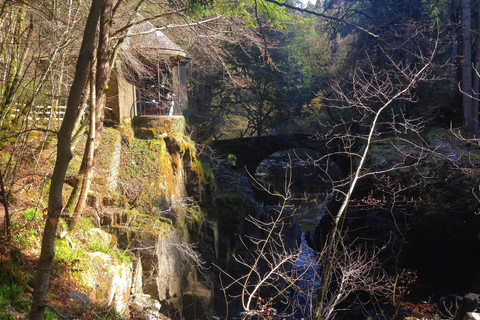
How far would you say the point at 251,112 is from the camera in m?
21.9

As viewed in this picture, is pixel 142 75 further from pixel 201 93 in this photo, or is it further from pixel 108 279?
pixel 201 93

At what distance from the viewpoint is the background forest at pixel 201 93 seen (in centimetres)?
402

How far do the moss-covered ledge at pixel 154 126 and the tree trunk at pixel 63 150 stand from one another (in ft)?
25.2

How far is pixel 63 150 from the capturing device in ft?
8.69

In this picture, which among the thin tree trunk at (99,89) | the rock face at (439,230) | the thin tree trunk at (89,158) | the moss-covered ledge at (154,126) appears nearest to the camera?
the thin tree trunk at (99,89)

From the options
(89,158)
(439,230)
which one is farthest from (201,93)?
(89,158)

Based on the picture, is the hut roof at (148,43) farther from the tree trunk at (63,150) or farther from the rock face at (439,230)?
the rock face at (439,230)

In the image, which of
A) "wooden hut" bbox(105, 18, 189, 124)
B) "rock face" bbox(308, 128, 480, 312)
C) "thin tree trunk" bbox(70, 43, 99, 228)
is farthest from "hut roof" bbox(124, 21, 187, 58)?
"rock face" bbox(308, 128, 480, 312)

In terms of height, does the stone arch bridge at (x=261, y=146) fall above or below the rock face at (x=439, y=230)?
above

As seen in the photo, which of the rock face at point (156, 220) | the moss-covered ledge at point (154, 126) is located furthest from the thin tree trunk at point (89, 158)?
the moss-covered ledge at point (154, 126)

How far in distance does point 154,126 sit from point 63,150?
804cm

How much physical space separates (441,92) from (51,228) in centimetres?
1636

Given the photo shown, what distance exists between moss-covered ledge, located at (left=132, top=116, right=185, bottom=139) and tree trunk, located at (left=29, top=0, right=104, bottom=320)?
7692 millimetres

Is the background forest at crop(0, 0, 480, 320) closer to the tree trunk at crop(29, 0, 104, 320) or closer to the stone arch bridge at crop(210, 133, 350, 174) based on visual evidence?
the tree trunk at crop(29, 0, 104, 320)
